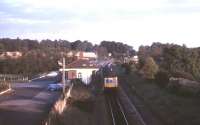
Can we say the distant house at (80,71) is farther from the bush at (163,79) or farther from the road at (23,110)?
the road at (23,110)

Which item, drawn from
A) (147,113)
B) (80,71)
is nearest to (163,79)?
(147,113)

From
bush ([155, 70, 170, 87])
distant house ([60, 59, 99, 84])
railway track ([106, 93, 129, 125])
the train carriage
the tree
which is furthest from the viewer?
distant house ([60, 59, 99, 84])

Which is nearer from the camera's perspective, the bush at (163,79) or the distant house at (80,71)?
the bush at (163,79)

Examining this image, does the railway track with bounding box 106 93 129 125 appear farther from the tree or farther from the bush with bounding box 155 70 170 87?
the tree

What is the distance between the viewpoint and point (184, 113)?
99.4 ft

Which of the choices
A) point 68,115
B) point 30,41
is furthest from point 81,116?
point 30,41

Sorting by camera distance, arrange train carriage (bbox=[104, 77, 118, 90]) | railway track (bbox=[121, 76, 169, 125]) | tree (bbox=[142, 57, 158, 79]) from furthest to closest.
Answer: tree (bbox=[142, 57, 158, 79])
train carriage (bbox=[104, 77, 118, 90])
railway track (bbox=[121, 76, 169, 125])

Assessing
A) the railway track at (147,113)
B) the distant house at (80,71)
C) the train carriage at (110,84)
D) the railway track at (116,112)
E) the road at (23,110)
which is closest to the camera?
the road at (23,110)

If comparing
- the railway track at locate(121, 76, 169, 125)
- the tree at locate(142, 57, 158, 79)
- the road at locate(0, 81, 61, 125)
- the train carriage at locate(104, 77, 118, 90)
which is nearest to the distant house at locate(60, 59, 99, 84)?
the tree at locate(142, 57, 158, 79)

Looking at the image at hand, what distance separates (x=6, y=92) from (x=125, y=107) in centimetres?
1272

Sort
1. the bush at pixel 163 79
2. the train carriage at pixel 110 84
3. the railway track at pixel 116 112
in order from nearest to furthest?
the railway track at pixel 116 112 → the bush at pixel 163 79 → the train carriage at pixel 110 84

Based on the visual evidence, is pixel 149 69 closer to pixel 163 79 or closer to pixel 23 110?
pixel 163 79

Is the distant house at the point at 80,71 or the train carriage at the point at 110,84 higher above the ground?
the distant house at the point at 80,71

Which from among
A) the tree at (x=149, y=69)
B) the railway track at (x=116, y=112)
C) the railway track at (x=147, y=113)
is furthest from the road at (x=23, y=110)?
the tree at (x=149, y=69)
